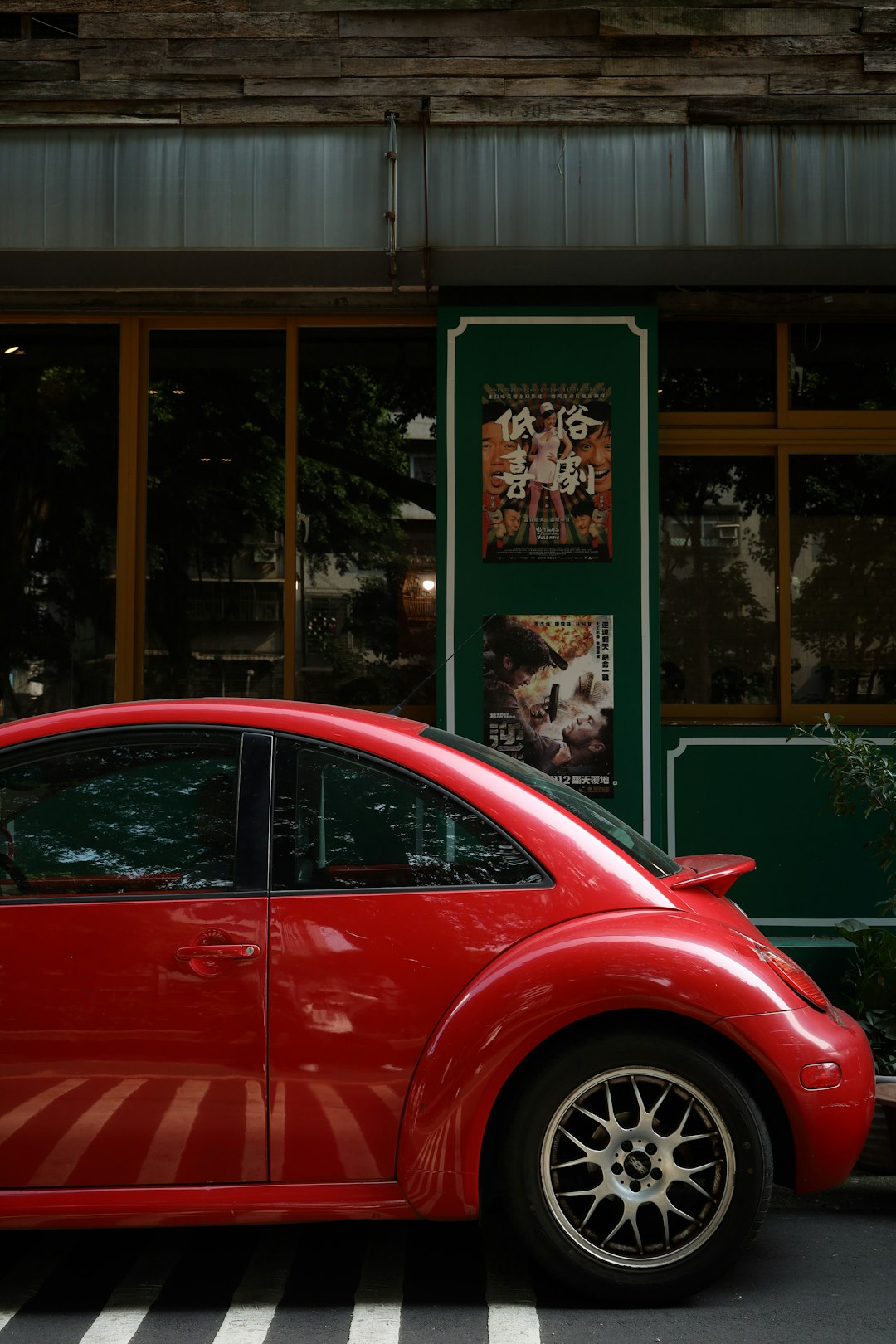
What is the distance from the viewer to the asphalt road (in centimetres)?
312

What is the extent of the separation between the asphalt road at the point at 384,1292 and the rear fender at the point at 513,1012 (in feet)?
1.08

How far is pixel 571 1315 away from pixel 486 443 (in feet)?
15.7

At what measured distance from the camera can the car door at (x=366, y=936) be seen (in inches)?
125

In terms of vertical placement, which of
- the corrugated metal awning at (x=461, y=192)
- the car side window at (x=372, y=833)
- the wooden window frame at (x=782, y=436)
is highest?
the corrugated metal awning at (x=461, y=192)

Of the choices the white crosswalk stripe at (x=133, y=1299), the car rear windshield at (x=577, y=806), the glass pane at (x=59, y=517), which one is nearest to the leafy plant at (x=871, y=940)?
the car rear windshield at (x=577, y=806)

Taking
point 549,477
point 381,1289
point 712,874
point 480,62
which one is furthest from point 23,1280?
point 480,62

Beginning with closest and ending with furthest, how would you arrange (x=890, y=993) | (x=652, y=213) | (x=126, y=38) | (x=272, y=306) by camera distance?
(x=890, y=993), (x=652, y=213), (x=126, y=38), (x=272, y=306)

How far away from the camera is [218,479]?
747 centimetres

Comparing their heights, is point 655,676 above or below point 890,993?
above

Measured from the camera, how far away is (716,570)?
7480 millimetres

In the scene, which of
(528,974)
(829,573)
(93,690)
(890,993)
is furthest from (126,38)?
(890,993)

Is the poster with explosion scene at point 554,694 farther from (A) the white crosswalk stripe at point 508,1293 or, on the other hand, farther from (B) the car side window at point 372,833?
(B) the car side window at point 372,833

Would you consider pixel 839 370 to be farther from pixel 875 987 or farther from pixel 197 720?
pixel 197 720

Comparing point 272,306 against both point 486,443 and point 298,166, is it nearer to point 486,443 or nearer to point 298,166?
point 298,166
